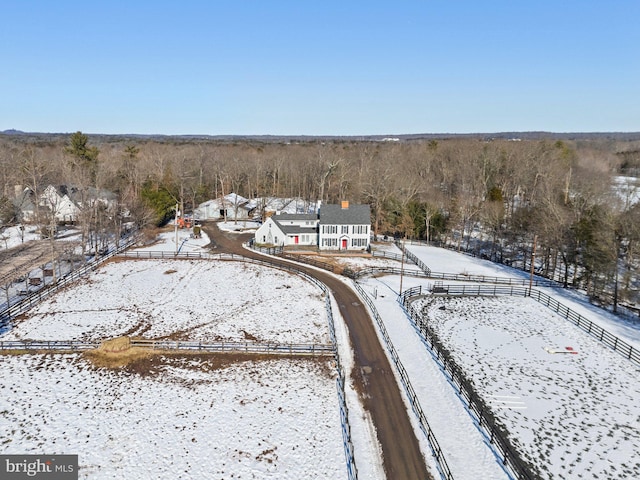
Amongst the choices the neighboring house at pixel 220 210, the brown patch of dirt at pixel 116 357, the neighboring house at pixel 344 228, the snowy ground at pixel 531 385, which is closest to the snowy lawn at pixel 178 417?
the brown patch of dirt at pixel 116 357

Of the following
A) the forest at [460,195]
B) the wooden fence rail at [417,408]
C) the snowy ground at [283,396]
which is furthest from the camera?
the forest at [460,195]

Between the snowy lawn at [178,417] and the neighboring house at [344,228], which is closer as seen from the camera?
the snowy lawn at [178,417]

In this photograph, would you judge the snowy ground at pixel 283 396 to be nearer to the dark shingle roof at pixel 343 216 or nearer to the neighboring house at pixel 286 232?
the dark shingle roof at pixel 343 216

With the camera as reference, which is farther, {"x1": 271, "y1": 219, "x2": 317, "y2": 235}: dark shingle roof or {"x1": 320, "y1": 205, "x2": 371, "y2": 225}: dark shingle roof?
{"x1": 271, "y1": 219, "x2": 317, "y2": 235}: dark shingle roof

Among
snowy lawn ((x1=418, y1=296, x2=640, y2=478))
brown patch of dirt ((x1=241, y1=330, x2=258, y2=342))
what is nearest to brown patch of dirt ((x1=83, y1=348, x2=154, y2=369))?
brown patch of dirt ((x1=241, y1=330, x2=258, y2=342))

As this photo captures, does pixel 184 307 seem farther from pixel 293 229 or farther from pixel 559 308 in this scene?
pixel 559 308

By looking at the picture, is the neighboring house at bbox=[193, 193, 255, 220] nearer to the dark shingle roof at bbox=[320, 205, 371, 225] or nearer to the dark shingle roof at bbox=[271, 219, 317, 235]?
the dark shingle roof at bbox=[271, 219, 317, 235]
